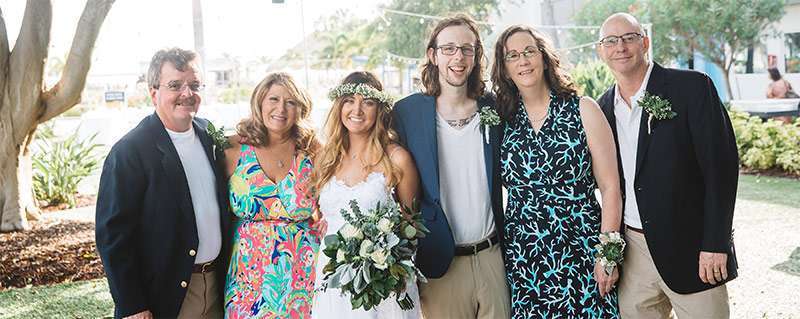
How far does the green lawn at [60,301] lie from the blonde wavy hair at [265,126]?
3.34m

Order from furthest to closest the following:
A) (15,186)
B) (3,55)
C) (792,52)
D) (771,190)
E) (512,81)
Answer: (792,52) → (771,190) → (15,186) → (3,55) → (512,81)

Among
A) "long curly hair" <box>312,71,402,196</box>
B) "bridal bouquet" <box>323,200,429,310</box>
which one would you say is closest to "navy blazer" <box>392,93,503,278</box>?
"long curly hair" <box>312,71,402,196</box>

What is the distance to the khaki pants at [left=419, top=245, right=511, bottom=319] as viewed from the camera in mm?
3920

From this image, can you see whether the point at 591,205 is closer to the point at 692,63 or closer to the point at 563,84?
the point at 563,84

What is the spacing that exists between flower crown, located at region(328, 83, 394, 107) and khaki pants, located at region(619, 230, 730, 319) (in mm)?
1488

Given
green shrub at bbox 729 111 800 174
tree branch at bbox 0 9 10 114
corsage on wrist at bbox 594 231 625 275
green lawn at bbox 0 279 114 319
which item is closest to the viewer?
corsage on wrist at bbox 594 231 625 275

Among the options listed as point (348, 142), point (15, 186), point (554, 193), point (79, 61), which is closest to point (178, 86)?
point (348, 142)

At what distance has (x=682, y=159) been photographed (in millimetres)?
3783

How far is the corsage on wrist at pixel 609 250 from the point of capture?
3768 millimetres

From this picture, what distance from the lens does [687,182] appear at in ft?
12.4

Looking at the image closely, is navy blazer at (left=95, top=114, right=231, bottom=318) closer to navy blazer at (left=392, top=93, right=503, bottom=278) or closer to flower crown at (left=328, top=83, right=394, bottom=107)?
flower crown at (left=328, top=83, right=394, bottom=107)

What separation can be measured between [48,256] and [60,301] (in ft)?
5.35

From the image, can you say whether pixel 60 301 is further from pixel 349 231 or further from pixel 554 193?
pixel 554 193

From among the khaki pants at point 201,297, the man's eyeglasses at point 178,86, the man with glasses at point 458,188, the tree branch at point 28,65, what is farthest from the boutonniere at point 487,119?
the tree branch at point 28,65
